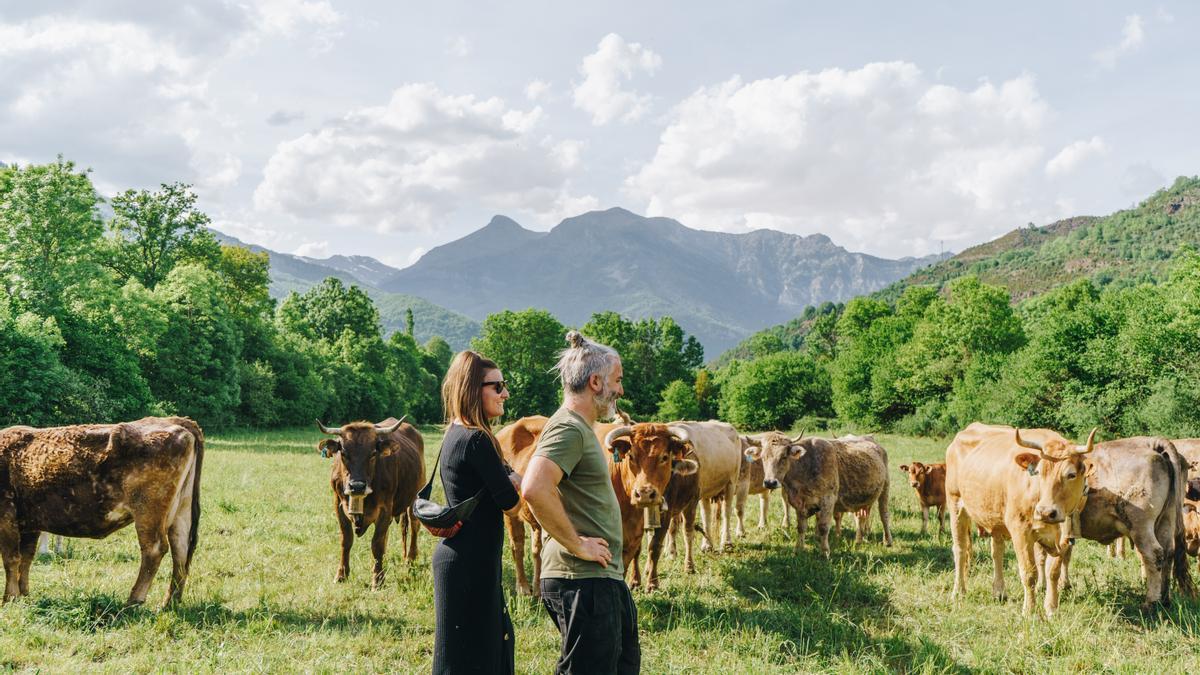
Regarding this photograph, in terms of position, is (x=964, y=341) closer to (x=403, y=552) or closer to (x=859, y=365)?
(x=859, y=365)

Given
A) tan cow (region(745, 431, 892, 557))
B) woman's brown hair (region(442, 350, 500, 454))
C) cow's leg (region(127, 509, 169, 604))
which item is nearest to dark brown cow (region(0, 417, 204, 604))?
cow's leg (region(127, 509, 169, 604))

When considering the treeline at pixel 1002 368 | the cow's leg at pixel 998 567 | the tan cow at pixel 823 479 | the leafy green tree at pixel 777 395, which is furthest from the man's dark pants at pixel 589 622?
the leafy green tree at pixel 777 395

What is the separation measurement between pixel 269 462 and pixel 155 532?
17329 millimetres

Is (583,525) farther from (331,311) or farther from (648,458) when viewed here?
(331,311)

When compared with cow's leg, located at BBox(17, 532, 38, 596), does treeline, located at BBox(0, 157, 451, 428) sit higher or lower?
higher

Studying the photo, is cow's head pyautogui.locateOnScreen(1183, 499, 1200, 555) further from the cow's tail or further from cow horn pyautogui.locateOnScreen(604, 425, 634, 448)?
cow horn pyautogui.locateOnScreen(604, 425, 634, 448)

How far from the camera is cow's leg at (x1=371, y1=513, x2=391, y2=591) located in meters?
8.84

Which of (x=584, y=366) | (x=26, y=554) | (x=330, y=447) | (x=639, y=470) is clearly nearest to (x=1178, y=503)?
(x=639, y=470)

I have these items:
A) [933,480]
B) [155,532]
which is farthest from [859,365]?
[155,532]

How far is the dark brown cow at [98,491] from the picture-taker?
296 inches

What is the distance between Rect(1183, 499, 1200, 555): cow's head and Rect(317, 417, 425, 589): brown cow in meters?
11.0

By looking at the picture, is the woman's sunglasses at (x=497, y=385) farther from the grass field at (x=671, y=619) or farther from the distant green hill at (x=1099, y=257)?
the distant green hill at (x=1099, y=257)

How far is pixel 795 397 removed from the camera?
65.9m

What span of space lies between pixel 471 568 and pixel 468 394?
3.29 feet
